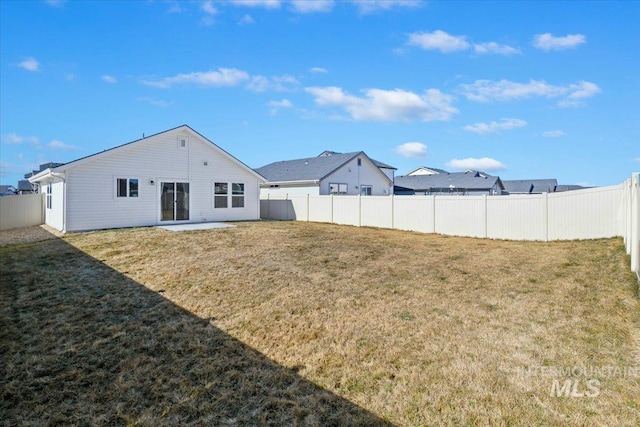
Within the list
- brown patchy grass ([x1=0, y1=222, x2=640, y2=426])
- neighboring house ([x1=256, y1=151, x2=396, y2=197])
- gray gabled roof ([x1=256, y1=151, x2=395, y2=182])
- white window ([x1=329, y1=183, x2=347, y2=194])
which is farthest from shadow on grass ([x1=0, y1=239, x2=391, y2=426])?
white window ([x1=329, y1=183, x2=347, y2=194])

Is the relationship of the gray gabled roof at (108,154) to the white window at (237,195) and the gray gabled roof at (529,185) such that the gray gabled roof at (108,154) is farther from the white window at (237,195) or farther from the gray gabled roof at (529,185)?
the gray gabled roof at (529,185)

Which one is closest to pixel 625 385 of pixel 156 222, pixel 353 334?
pixel 353 334

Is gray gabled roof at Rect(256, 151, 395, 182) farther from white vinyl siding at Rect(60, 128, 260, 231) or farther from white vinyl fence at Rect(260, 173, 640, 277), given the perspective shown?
white vinyl siding at Rect(60, 128, 260, 231)

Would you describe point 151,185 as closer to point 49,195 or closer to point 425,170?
point 49,195

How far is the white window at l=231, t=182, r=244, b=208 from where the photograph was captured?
63.1 ft

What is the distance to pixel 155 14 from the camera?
1171cm

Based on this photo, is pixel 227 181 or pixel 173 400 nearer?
pixel 173 400

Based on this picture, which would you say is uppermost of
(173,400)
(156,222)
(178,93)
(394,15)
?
(394,15)

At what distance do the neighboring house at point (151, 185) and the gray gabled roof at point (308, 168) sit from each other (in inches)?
271

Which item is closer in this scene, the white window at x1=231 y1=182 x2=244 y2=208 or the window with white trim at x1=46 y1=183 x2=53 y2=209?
the window with white trim at x1=46 y1=183 x2=53 y2=209

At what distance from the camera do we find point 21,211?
1764 cm

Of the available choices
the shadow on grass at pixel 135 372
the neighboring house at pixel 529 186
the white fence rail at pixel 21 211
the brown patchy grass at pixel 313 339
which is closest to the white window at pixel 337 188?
the brown patchy grass at pixel 313 339

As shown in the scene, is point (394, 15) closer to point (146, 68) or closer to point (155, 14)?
point (155, 14)

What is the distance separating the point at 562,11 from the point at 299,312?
12.2 metres
